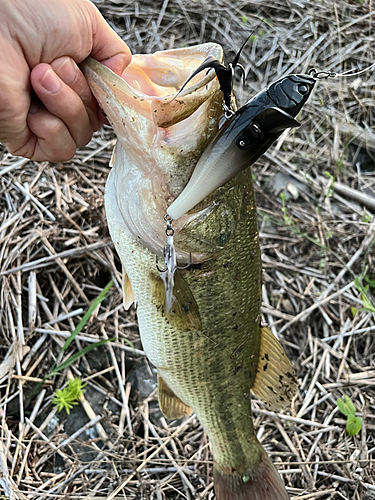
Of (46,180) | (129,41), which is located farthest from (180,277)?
(129,41)

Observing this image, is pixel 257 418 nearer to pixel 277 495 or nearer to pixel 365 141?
pixel 277 495

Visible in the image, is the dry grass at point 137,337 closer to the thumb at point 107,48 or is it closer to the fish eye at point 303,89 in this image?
the thumb at point 107,48

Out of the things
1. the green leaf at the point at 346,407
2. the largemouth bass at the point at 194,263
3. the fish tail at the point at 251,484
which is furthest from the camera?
the green leaf at the point at 346,407

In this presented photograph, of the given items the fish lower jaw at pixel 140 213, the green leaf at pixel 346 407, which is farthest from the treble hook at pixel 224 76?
the green leaf at pixel 346 407

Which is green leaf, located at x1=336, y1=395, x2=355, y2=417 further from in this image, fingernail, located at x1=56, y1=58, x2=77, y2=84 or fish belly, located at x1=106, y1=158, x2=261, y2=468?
fingernail, located at x1=56, y1=58, x2=77, y2=84

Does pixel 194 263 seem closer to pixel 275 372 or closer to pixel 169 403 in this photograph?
pixel 275 372

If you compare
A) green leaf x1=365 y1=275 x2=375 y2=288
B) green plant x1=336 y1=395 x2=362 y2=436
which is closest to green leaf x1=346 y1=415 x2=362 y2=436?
green plant x1=336 y1=395 x2=362 y2=436
